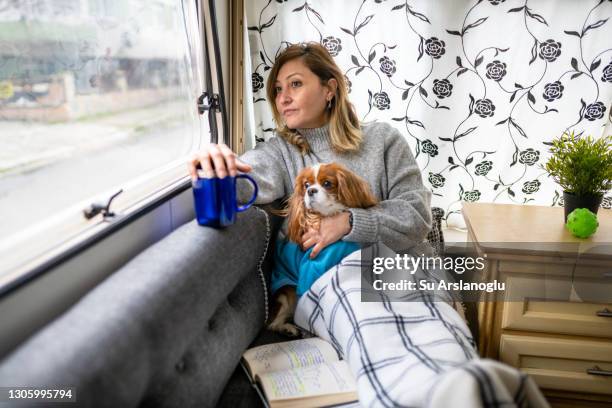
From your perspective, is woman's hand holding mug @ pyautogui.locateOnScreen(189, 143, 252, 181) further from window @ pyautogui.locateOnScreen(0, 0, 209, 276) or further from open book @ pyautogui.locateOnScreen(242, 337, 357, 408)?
open book @ pyautogui.locateOnScreen(242, 337, 357, 408)

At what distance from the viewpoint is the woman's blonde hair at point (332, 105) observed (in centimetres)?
156

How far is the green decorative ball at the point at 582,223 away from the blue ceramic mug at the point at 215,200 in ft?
3.73

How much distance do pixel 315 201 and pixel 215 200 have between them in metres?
0.38

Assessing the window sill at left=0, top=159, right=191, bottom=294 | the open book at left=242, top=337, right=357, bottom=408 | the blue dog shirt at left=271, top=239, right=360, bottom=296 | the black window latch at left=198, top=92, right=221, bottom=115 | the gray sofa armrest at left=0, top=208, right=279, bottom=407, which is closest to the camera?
the gray sofa armrest at left=0, top=208, right=279, bottom=407

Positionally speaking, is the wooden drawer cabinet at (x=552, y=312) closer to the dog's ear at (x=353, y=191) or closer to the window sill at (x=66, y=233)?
the dog's ear at (x=353, y=191)

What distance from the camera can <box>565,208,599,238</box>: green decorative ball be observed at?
1456 mm

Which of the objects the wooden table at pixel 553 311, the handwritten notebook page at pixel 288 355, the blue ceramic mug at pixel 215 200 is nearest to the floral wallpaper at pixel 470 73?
the wooden table at pixel 553 311

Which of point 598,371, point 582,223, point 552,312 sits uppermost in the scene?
point 582,223

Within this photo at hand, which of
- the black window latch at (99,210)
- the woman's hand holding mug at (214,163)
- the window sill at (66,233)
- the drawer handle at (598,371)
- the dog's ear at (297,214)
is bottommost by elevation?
the drawer handle at (598,371)

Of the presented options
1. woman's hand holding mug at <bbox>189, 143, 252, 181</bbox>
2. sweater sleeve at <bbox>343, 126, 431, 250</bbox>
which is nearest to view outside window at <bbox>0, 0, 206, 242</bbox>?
woman's hand holding mug at <bbox>189, 143, 252, 181</bbox>

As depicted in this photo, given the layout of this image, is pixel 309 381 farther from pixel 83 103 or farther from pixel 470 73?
pixel 470 73

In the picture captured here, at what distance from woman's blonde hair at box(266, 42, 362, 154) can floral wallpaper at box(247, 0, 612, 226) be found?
0.99 feet

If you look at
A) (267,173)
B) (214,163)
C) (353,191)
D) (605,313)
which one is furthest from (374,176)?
(605,313)

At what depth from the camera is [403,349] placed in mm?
1071
